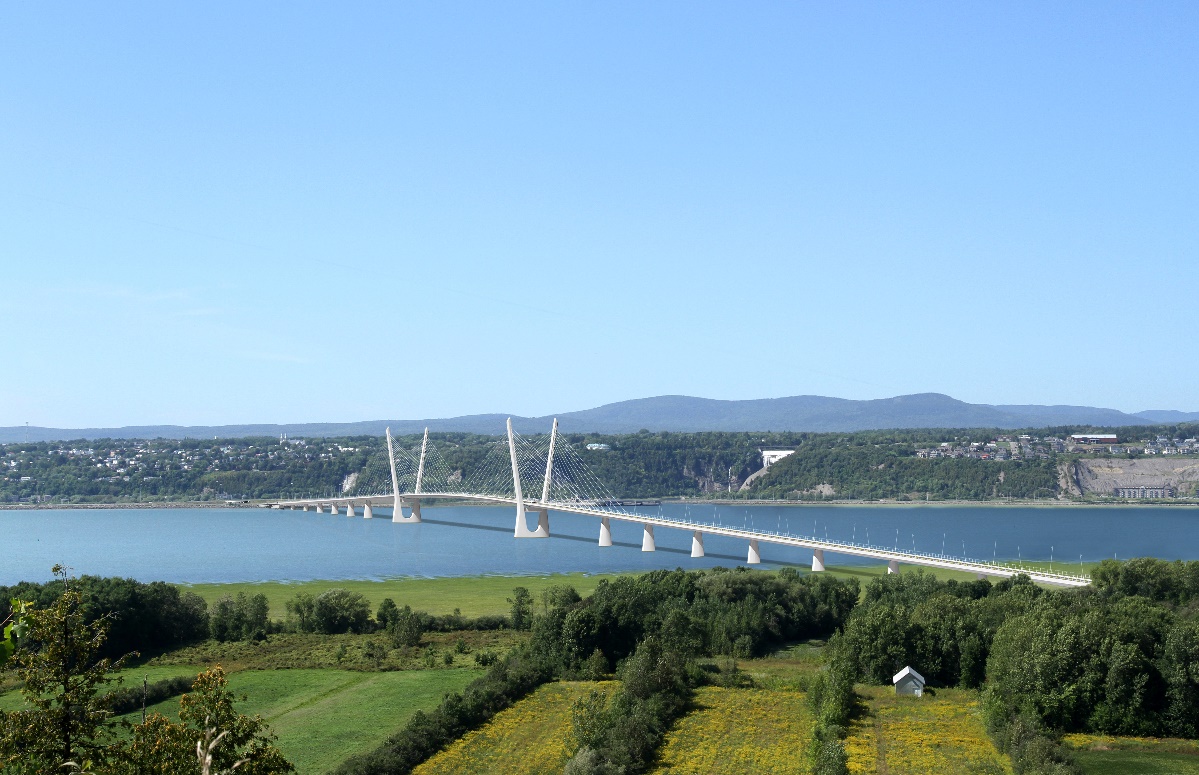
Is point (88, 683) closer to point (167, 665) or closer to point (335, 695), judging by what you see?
point (335, 695)

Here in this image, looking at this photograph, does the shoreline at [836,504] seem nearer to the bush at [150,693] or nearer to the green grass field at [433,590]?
the green grass field at [433,590]

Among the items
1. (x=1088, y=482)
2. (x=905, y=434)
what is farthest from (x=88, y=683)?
(x=905, y=434)

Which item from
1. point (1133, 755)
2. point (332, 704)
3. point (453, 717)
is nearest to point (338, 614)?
point (332, 704)

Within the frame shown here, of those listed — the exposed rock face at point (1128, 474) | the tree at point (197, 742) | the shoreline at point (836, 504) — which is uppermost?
the tree at point (197, 742)

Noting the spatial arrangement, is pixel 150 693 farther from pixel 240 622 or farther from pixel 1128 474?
pixel 1128 474

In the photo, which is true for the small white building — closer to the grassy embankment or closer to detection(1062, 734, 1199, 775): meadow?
the grassy embankment

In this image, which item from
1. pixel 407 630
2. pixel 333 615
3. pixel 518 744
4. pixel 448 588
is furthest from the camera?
pixel 448 588

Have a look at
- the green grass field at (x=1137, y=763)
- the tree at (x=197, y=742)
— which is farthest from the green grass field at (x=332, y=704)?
the green grass field at (x=1137, y=763)
